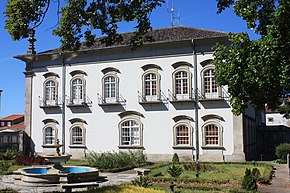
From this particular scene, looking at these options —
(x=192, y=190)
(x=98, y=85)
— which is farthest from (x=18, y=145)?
(x=192, y=190)

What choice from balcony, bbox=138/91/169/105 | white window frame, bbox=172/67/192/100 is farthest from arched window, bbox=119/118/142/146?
white window frame, bbox=172/67/192/100

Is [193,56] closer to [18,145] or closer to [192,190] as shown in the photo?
[192,190]

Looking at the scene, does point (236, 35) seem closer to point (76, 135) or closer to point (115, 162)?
point (115, 162)

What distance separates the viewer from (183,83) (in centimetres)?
2617

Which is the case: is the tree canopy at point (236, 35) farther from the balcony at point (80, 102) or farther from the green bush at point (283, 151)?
the balcony at point (80, 102)

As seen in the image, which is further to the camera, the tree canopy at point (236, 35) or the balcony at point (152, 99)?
the balcony at point (152, 99)

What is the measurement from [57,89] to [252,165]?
54.3ft

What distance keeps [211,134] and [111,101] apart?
7.98 metres

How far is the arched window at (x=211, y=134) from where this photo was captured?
25172mm

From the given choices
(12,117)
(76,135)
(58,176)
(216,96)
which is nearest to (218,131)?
(216,96)

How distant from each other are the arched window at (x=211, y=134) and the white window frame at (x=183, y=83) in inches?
94.4

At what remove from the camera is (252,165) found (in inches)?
866

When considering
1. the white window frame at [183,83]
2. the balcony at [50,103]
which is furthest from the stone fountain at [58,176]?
the balcony at [50,103]

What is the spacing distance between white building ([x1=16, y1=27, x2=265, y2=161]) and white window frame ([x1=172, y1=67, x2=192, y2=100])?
7cm
